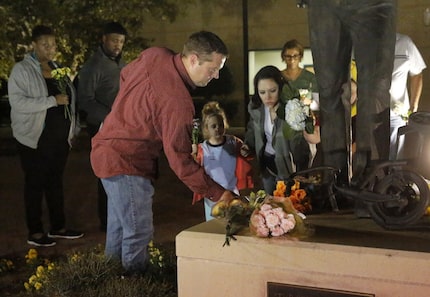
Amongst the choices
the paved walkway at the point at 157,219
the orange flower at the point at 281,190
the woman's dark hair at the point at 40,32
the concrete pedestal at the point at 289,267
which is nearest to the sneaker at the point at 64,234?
the paved walkway at the point at 157,219

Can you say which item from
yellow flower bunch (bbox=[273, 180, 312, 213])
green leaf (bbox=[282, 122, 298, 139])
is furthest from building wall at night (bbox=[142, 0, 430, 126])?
yellow flower bunch (bbox=[273, 180, 312, 213])

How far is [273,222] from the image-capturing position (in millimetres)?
3158

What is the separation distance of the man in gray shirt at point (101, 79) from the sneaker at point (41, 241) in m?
1.06

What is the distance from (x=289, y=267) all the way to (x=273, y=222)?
0.69 feet

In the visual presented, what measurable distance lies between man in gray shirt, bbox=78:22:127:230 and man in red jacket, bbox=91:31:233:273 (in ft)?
7.68

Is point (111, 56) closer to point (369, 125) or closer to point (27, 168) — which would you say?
point (27, 168)

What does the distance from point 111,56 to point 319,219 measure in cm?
337

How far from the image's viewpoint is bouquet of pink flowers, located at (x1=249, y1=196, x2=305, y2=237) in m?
3.16

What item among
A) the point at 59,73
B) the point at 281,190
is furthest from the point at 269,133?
the point at 59,73

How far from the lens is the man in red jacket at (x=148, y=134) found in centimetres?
354

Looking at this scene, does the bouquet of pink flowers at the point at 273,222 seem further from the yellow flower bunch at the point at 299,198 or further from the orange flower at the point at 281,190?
the orange flower at the point at 281,190

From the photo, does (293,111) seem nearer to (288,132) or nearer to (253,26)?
(288,132)

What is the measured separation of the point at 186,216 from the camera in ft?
25.4

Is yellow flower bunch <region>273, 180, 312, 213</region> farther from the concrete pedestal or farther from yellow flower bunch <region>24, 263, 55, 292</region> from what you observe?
yellow flower bunch <region>24, 263, 55, 292</region>
